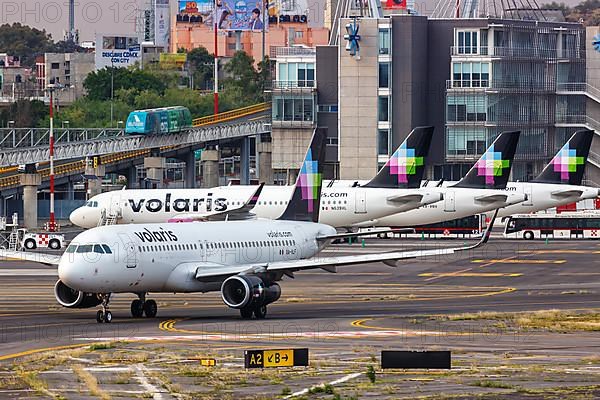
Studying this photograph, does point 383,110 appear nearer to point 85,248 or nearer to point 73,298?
point 73,298

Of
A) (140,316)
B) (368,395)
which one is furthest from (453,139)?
(368,395)

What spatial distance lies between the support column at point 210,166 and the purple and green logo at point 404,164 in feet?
200

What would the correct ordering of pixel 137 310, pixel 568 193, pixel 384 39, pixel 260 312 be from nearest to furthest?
pixel 260 312 → pixel 137 310 → pixel 568 193 → pixel 384 39

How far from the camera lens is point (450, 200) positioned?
12106cm

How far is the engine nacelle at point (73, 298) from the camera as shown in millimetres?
59906

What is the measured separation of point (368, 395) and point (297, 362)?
18.3ft

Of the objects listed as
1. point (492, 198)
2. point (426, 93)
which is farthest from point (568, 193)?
point (426, 93)

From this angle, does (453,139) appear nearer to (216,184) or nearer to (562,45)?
(562,45)

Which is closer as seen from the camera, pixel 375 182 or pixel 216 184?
pixel 375 182

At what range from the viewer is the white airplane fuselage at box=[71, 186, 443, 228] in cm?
11500

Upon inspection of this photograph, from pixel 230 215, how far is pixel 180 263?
38.7 meters

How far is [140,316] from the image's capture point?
61.3 m

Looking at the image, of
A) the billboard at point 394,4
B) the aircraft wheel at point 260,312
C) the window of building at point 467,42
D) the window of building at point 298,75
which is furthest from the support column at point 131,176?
the aircraft wheel at point 260,312

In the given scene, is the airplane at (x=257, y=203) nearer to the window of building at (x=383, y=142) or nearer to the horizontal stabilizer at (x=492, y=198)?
the horizontal stabilizer at (x=492, y=198)
